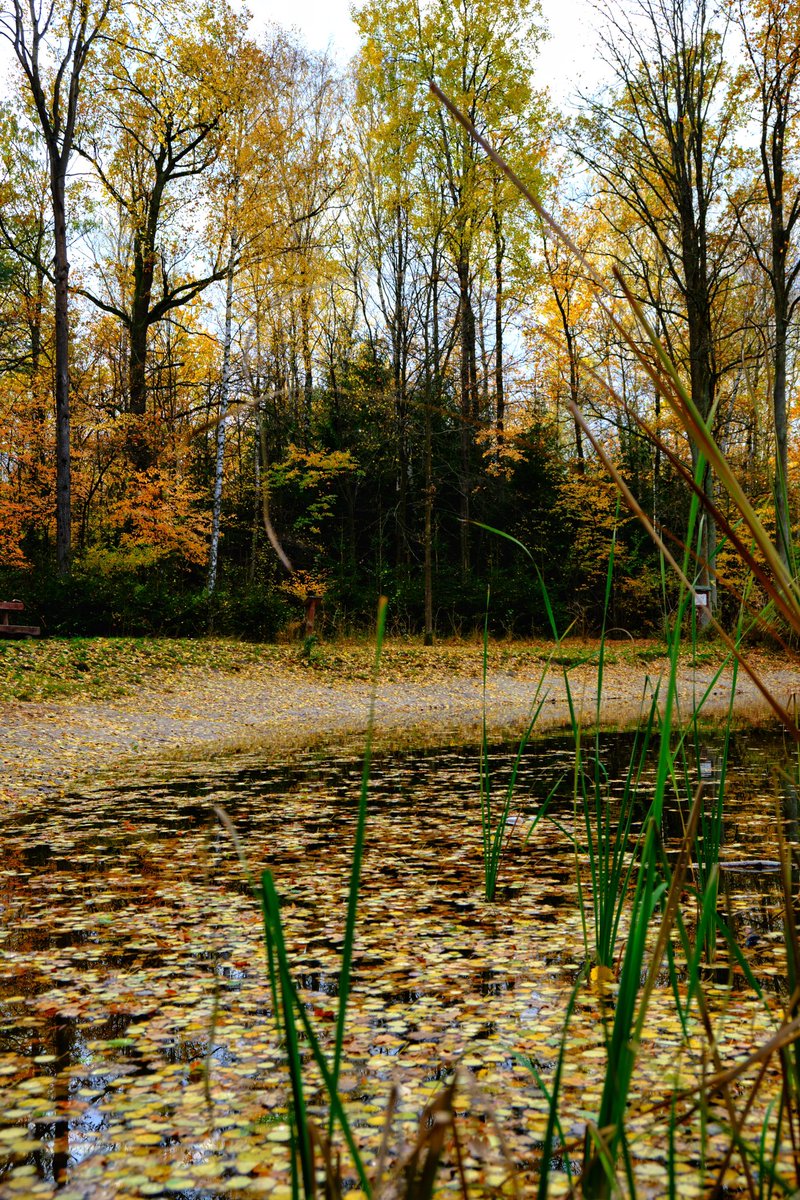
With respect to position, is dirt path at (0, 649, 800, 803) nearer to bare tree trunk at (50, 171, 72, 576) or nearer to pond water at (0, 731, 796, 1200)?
pond water at (0, 731, 796, 1200)

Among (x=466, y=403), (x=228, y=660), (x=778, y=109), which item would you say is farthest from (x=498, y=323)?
(x=228, y=660)

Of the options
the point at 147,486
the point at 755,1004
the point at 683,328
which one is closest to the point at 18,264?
the point at 147,486

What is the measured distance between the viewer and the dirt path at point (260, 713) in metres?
7.80

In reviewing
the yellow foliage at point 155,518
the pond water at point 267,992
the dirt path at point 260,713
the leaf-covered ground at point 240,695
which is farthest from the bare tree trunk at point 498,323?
the pond water at point 267,992

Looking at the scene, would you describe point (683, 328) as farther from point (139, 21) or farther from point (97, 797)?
point (97, 797)

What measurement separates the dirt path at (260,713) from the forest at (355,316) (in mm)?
2521

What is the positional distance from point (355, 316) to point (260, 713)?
15.3m

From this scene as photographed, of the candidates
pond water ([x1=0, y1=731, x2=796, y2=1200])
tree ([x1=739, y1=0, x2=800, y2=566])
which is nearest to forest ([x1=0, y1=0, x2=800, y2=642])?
tree ([x1=739, y1=0, x2=800, y2=566])

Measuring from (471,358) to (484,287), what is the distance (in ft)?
8.67

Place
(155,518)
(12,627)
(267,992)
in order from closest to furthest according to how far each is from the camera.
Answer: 1. (267,992)
2. (12,627)
3. (155,518)

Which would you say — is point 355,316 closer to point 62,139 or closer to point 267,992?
point 62,139

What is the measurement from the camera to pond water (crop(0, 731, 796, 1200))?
188cm

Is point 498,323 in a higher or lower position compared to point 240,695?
higher

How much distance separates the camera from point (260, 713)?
10844mm
